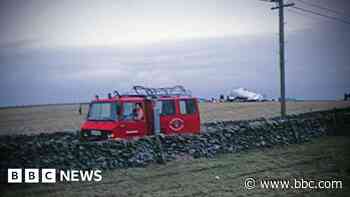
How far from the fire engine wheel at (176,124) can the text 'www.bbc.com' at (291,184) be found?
485cm

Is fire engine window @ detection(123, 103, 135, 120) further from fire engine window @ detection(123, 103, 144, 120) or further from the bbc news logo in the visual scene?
the bbc news logo

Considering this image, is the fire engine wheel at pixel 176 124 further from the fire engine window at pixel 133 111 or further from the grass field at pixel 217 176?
the grass field at pixel 217 176

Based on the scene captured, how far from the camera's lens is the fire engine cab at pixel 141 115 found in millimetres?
12844

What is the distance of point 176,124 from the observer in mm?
14555

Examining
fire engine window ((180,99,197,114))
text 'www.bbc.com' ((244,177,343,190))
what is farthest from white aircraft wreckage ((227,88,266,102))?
text 'www.bbc.com' ((244,177,343,190))

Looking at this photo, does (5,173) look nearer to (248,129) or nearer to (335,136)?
(248,129)

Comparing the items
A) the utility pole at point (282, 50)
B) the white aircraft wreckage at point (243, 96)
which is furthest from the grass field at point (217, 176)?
the white aircraft wreckage at point (243, 96)

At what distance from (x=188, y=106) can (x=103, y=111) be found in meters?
3.45

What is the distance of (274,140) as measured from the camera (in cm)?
1644

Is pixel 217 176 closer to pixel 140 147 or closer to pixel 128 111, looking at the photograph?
pixel 140 147

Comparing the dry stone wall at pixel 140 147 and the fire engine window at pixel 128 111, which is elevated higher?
the fire engine window at pixel 128 111

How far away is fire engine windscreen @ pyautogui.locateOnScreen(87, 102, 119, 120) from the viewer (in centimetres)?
1292

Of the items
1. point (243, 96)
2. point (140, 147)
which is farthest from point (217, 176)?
point (243, 96)

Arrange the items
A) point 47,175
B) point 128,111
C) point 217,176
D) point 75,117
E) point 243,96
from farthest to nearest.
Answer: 1. point 243,96
2. point 75,117
3. point 128,111
4. point 217,176
5. point 47,175
